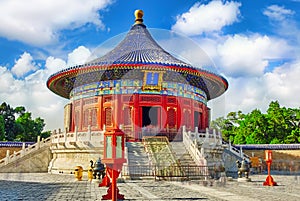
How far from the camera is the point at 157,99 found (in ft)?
73.2

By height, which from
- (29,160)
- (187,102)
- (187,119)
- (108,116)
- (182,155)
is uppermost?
(187,102)

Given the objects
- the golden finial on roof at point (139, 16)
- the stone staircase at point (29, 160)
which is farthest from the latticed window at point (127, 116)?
the golden finial on roof at point (139, 16)

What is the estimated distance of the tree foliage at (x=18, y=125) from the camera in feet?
124

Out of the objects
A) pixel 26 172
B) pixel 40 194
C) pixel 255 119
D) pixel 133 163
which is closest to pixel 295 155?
pixel 255 119

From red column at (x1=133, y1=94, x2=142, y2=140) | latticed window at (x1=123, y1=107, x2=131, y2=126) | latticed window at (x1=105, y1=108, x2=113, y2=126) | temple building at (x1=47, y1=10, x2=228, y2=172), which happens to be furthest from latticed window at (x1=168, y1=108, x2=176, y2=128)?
latticed window at (x1=105, y1=108, x2=113, y2=126)

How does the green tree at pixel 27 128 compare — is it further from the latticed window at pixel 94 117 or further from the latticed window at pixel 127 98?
the latticed window at pixel 127 98

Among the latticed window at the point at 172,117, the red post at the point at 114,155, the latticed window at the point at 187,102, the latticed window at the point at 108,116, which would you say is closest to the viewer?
the red post at the point at 114,155

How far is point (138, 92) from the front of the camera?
72.7 ft

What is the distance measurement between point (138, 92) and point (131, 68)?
1623mm

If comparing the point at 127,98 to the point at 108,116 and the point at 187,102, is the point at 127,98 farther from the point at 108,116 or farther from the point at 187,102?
the point at 187,102

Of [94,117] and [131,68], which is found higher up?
[131,68]

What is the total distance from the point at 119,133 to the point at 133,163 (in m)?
7.67

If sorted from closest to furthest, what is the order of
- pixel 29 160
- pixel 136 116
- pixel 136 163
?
pixel 136 163 → pixel 29 160 → pixel 136 116

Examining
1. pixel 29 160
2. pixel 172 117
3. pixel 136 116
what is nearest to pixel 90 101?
pixel 136 116
